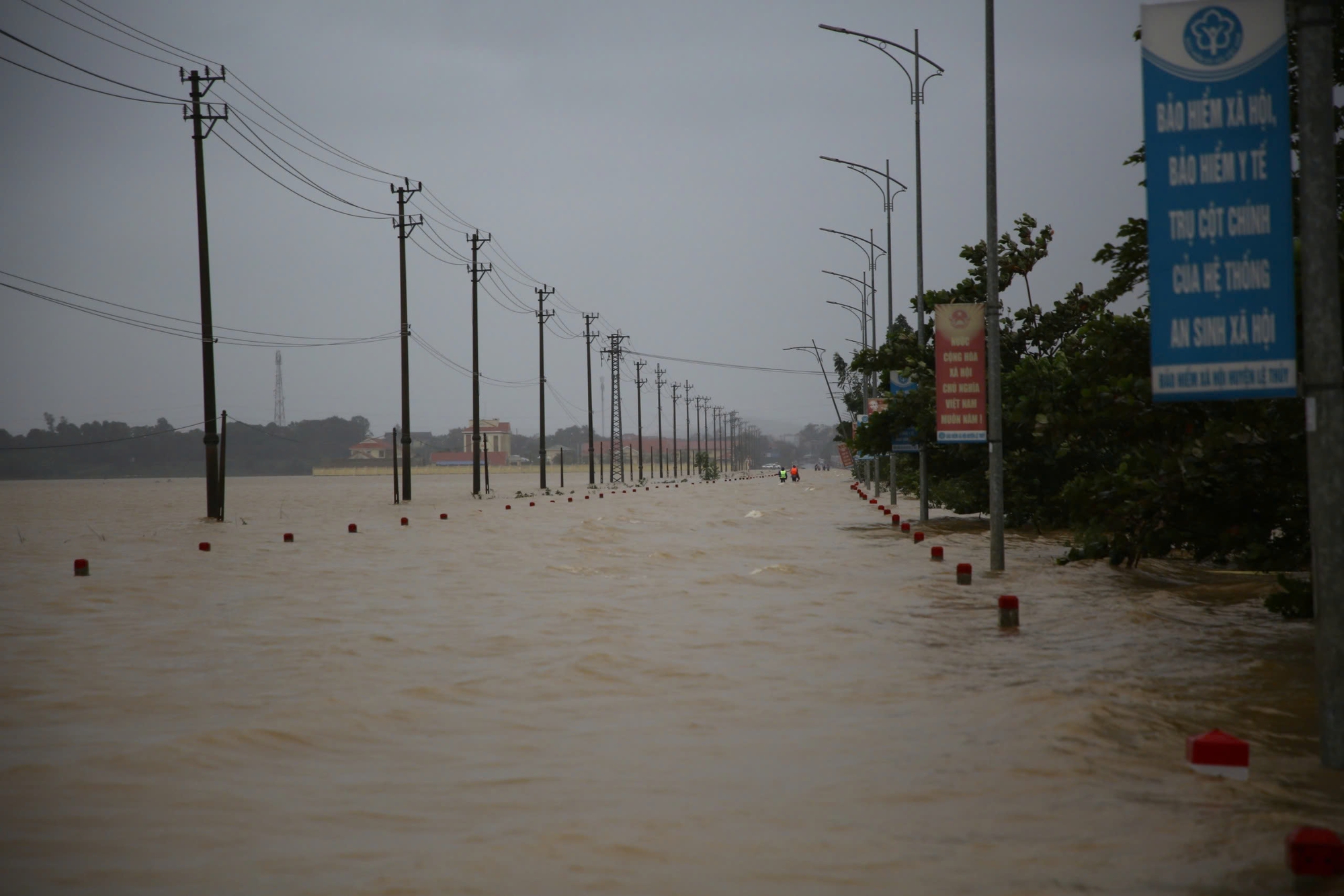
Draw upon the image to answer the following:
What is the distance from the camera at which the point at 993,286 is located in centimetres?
1839

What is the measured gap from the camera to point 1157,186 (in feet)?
23.7

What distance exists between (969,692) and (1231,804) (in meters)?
3.35

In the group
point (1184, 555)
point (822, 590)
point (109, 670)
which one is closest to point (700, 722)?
point (109, 670)

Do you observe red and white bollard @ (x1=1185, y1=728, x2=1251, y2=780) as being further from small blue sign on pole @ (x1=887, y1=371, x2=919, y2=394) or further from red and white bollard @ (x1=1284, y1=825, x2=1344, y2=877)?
small blue sign on pole @ (x1=887, y1=371, x2=919, y2=394)

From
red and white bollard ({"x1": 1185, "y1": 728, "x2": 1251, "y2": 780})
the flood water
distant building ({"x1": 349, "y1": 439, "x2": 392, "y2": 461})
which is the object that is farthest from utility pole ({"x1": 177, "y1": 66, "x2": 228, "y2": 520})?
distant building ({"x1": 349, "y1": 439, "x2": 392, "y2": 461})

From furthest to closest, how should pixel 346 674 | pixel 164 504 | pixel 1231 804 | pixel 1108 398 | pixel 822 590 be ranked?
pixel 164 504, pixel 822 590, pixel 1108 398, pixel 346 674, pixel 1231 804

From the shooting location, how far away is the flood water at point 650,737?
554 centimetres

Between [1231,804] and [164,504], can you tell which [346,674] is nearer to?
[1231,804]

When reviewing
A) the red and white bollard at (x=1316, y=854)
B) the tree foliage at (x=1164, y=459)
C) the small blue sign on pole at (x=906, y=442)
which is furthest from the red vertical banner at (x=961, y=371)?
the red and white bollard at (x=1316, y=854)

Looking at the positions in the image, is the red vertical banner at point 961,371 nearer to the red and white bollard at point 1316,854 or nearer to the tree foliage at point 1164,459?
the tree foliage at point 1164,459

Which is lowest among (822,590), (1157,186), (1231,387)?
(822,590)

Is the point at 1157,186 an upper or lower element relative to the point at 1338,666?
upper

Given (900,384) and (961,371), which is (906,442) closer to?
(900,384)

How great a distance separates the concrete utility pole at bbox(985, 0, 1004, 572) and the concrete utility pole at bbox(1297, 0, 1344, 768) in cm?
1124
